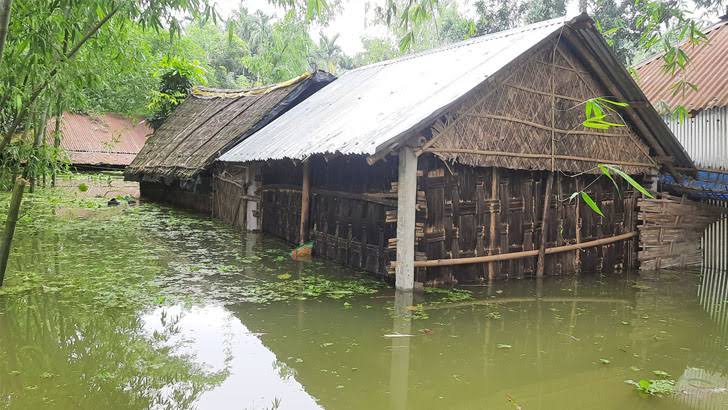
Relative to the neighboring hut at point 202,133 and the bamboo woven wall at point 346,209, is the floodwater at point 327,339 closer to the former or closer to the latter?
the bamboo woven wall at point 346,209

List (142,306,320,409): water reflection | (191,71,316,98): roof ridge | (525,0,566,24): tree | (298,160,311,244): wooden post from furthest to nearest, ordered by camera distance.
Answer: (525,0,566,24): tree < (191,71,316,98): roof ridge < (298,160,311,244): wooden post < (142,306,320,409): water reflection

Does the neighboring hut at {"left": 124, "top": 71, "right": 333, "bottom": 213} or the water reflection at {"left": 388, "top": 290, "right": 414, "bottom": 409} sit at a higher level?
the neighboring hut at {"left": 124, "top": 71, "right": 333, "bottom": 213}

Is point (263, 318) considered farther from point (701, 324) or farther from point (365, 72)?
point (365, 72)

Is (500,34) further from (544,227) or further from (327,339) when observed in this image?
(327,339)

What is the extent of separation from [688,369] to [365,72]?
971 cm

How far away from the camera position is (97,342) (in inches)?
193

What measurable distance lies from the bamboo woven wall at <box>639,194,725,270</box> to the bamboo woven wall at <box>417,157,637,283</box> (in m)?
0.22

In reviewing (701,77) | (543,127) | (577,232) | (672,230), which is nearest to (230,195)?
(543,127)

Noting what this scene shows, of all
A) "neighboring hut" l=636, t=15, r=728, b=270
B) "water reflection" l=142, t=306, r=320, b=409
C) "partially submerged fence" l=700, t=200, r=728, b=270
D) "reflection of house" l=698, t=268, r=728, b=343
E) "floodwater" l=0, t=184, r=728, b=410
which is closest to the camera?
"water reflection" l=142, t=306, r=320, b=409

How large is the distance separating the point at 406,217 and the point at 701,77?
9.05 metres

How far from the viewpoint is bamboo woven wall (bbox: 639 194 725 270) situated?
32.2 ft

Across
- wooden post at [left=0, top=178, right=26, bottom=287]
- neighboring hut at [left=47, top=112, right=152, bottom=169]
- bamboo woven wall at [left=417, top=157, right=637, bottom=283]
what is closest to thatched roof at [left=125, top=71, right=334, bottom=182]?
bamboo woven wall at [left=417, top=157, right=637, bottom=283]

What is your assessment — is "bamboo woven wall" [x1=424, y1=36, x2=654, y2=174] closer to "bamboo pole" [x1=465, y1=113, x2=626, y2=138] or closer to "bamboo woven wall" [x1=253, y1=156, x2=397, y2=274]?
"bamboo pole" [x1=465, y1=113, x2=626, y2=138]

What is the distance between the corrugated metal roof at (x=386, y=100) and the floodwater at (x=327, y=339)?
2.03m
